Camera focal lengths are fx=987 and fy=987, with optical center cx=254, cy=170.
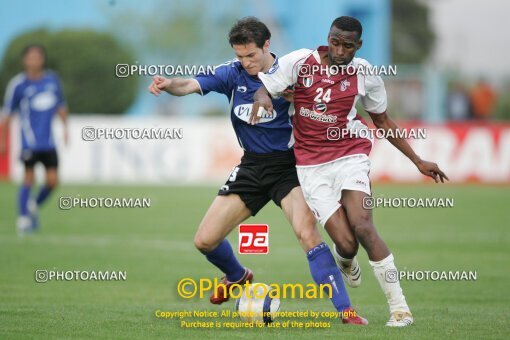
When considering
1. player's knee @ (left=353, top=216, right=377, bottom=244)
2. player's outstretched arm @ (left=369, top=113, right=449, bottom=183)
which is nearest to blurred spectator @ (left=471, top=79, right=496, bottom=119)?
player's outstretched arm @ (left=369, top=113, right=449, bottom=183)

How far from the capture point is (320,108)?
859cm

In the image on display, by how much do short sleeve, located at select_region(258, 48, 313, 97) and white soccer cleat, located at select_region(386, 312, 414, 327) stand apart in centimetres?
214

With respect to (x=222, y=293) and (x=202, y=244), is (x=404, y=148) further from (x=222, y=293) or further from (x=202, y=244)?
(x=222, y=293)

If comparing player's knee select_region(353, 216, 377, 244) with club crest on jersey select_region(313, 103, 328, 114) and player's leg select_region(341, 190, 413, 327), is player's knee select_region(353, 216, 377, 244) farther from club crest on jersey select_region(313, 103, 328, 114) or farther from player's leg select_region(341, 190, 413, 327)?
club crest on jersey select_region(313, 103, 328, 114)

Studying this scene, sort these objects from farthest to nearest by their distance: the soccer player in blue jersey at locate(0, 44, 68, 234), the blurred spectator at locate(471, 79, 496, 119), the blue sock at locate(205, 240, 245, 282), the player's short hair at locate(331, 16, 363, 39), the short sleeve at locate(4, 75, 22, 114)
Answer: the blurred spectator at locate(471, 79, 496, 119) → the short sleeve at locate(4, 75, 22, 114) → the soccer player in blue jersey at locate(0, 44, 68, 234) → the blue sock at locate(205, 240, 245, 282) → the player's short hair at locate(331, 16, 363, 39)

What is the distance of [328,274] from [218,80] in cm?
205

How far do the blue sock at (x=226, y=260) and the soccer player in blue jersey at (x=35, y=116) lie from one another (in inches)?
317

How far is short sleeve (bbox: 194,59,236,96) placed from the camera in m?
8.96

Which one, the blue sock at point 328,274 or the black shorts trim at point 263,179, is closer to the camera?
the blue sock at point 328,274

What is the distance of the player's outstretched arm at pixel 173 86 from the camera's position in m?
8.52

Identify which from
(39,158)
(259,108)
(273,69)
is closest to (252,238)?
(259,108)

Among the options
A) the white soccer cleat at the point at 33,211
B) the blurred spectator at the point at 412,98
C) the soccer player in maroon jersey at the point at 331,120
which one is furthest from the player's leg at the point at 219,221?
the blurred spectator at the point at 412,98

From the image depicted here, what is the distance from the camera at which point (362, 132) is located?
8.74 m

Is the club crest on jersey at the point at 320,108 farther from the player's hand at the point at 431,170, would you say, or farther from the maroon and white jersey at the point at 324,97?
the player's hand at the point at 431,170
